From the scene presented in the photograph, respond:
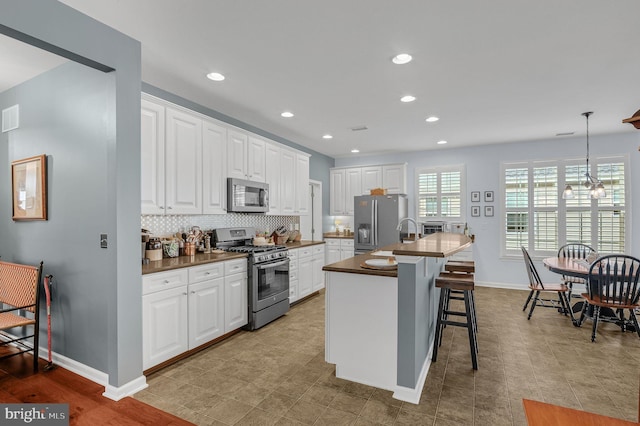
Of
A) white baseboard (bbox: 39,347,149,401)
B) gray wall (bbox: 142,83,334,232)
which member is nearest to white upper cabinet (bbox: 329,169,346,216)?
gray wall (bbox: 142,83,334,232)

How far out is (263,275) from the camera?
387 cm

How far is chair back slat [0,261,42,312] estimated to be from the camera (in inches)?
107

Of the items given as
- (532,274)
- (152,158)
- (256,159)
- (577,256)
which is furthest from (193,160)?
(577,256)

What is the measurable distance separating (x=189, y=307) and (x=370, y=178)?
4.66m

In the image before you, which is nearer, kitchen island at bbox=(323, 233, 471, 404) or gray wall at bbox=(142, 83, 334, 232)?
kitchen island at bbox=(323, 233, 471, 404)

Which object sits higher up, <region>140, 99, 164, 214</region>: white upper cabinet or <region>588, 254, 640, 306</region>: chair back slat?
<region>140, 99, 164, 214</region>: white upper cabinet

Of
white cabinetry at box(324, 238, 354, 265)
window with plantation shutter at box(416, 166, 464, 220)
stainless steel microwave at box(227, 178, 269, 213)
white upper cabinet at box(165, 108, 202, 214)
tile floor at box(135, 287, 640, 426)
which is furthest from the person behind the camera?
white cabinetry at box(324, 238, 354, 265)

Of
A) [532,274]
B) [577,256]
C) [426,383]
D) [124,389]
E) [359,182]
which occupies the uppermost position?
[359,182]

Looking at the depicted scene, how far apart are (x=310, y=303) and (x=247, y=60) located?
351 centimetres

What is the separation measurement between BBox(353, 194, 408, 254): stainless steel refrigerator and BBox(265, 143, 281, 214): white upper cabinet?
193 centimetres

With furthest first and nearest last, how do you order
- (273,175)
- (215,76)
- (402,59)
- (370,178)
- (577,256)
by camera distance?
1. (370,178)
2. (577,256)
3. (273,175)
4. (215,76)
5. (402,59)

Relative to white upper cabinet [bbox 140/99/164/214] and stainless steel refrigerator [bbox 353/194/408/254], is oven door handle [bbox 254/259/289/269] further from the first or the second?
stainless steel refrigerator [bbox 353/194/408/254]

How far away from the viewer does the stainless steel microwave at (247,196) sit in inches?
158

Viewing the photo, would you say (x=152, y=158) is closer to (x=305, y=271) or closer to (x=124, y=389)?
(x=124, y=389)
